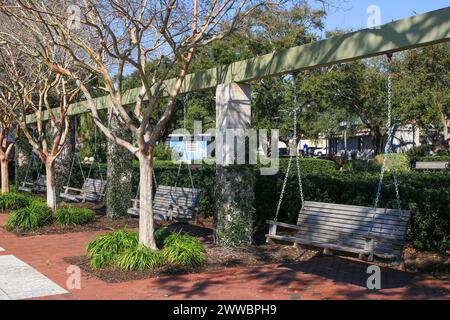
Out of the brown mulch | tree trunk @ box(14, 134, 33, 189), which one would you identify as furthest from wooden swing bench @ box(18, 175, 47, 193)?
the brown mulch

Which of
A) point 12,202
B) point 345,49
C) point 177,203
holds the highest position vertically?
point 345,49

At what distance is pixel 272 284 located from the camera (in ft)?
21.4

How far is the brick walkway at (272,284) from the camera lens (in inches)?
237

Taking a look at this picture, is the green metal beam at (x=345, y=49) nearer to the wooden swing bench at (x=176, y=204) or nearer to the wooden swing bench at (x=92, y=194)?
the wooden swing bench at (x=176, y=204)

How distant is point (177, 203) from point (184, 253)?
10.6ft

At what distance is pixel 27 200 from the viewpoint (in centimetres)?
1499

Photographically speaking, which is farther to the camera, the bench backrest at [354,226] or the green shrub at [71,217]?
the green shrub at [71,217]

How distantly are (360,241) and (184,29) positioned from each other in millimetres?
5041

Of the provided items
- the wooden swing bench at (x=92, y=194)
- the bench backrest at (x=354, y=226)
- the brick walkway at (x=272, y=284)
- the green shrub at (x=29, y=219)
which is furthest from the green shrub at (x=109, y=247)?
the wooden swing bench at (x=92, y=194)

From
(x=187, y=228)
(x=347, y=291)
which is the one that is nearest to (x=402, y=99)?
(x=187, y=228)

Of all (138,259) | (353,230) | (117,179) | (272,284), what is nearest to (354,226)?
(353,230)

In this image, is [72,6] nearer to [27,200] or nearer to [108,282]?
[108,282]

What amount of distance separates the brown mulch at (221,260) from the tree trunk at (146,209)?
2.30ft

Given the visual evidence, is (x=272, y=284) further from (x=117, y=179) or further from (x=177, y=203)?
(x=117, y=179)
